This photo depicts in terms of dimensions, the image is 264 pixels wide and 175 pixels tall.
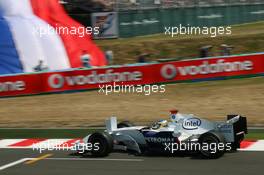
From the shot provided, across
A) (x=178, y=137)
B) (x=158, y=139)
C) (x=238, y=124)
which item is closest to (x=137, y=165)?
(x=158, y=139)

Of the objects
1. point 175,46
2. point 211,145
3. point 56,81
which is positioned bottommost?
point 211,145

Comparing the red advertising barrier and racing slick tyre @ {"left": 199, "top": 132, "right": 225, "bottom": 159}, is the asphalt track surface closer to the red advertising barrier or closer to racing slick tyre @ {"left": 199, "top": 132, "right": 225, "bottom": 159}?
racing slick tyre @ {"left": 199, "top": 132, "right": 225, "bottom": 159}

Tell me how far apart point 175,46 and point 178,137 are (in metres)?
26.4

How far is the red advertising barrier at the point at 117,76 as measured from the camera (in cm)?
2389

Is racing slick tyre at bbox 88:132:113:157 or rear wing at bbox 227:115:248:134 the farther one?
racing slick tyre at bbox 88:132:113:157

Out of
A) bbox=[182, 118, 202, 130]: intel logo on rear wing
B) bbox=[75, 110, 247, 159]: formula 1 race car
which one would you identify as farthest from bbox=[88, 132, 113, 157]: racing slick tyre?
bbox=[182, 118, 202, 130]: intel logo on rear wing

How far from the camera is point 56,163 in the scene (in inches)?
474

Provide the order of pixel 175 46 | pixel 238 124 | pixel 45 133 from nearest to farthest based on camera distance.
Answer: pixel 238 124 → pixel 45 133 → pixel 175 46

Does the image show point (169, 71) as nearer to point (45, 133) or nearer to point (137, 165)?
point (45, 133)

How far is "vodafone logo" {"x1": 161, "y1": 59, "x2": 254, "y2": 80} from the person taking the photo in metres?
24.2

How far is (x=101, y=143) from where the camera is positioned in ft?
40.8

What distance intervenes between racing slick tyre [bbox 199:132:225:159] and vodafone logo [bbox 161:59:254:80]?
1269 centimetres

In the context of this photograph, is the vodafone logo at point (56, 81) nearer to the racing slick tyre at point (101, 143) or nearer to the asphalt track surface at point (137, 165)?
the asphalt track surface at point (137, 165)

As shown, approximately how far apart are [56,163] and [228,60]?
13.7 metres
